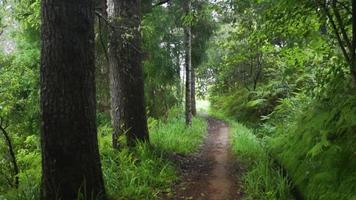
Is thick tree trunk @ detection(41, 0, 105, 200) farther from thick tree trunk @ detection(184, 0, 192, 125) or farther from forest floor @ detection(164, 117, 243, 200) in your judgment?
thick tree trunk @ detection(184, 0, 192, 125)

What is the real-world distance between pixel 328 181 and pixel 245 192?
193cm

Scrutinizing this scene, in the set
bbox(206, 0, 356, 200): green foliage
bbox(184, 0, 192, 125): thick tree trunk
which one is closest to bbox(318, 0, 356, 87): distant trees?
bbox(206, 0, 356, 200): green foliage

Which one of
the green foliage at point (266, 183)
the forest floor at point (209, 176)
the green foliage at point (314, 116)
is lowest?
the forest floor at point (209, 176)

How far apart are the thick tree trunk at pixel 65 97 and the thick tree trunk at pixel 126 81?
9.92ft

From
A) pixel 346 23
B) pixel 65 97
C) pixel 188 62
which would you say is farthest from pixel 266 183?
pixel 188 62

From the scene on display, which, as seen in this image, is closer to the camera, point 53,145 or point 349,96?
point 53,145

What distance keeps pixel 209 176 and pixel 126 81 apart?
2.70m

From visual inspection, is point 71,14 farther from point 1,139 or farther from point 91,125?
point 1,139

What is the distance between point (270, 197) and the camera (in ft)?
18.0

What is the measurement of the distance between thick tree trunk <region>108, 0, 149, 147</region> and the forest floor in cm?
129

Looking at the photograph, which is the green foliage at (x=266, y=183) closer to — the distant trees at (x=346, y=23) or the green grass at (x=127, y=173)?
the green grass at (x=127, y=173)

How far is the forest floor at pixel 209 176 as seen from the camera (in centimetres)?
615

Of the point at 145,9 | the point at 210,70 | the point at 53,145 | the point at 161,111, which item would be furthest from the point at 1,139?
the point at 210,70

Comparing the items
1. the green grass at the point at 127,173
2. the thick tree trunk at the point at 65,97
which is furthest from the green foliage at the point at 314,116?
the thick tree trunk at the point at 65,97
